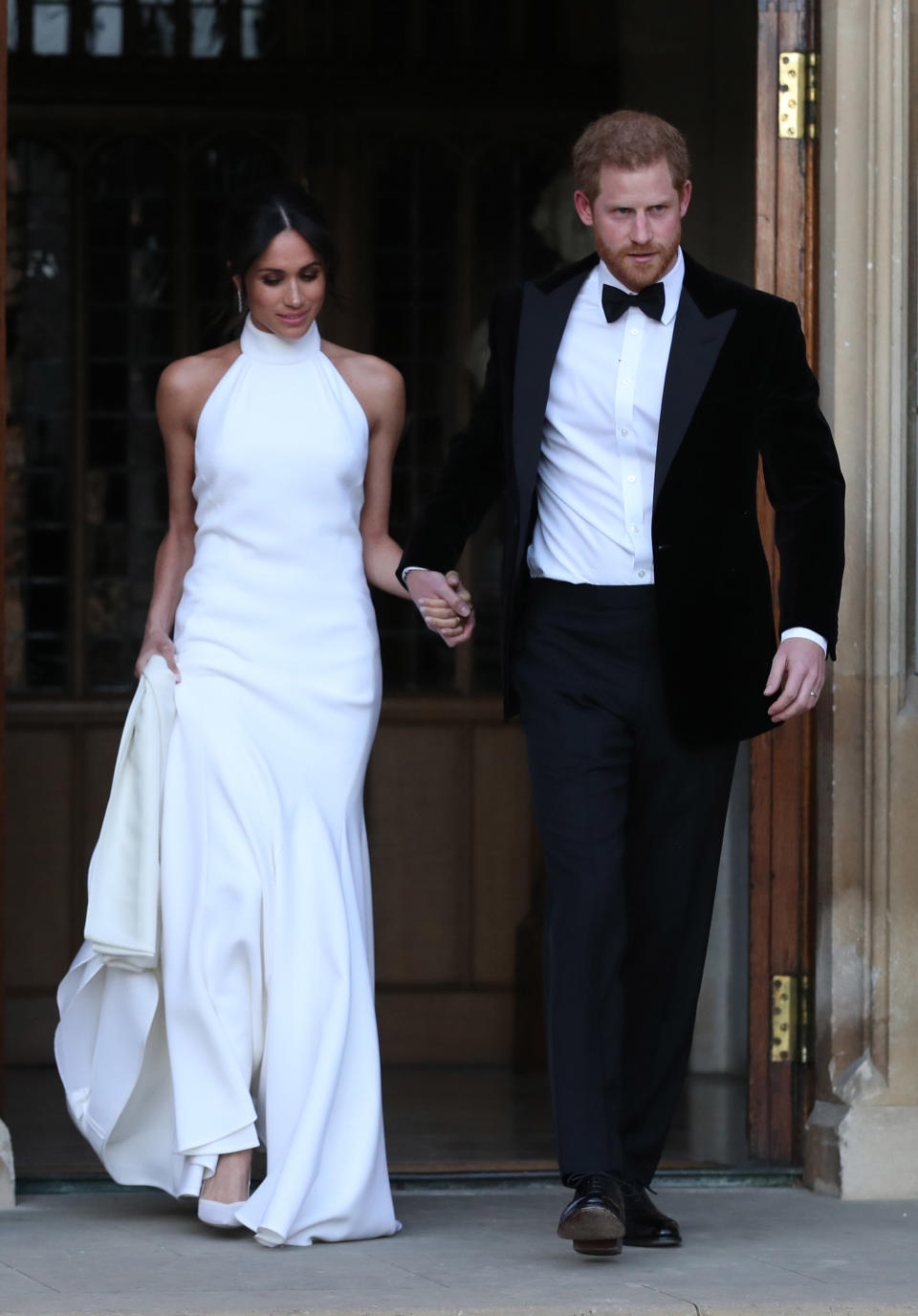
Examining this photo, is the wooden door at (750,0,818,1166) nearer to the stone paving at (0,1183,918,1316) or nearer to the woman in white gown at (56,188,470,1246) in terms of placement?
the stone paving at (0,1183,918,1316)

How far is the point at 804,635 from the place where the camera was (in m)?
4.61

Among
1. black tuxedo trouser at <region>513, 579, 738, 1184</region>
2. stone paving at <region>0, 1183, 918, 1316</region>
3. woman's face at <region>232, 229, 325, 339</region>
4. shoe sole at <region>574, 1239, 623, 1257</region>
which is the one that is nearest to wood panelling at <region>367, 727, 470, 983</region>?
stone paving at <region>0, 1183, 918, 1316</region>

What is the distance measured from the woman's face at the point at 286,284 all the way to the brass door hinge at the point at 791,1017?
6.27 feet

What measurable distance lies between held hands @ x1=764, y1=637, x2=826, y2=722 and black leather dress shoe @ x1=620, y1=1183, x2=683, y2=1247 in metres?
1.00

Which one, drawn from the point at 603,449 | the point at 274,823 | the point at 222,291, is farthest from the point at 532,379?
the point at 222,291

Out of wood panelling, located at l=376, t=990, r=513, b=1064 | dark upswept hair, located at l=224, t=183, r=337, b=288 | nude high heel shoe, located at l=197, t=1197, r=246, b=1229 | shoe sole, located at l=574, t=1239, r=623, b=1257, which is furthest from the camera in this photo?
wood panelling, located at l=376, t=990, r=513, b=1064

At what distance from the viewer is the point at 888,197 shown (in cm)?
555

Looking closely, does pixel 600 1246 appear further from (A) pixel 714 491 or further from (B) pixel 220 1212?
(A) pixel 714 491

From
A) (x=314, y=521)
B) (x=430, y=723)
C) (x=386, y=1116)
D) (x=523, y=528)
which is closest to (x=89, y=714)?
(x=430, y=723)

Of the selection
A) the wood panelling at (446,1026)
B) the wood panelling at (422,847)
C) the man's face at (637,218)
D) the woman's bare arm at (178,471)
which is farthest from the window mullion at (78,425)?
the man's face at (637,218)

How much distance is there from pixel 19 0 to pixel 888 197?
372cm

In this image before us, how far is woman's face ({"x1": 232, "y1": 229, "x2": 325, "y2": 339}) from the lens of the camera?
513cm

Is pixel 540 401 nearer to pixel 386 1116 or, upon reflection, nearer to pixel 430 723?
pixel 386 1116

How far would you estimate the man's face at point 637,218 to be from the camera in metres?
4.57
